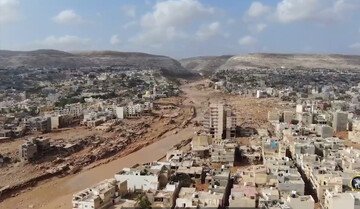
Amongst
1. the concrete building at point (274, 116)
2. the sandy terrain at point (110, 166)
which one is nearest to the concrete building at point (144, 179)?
the sandy terrain at point (110, 166)

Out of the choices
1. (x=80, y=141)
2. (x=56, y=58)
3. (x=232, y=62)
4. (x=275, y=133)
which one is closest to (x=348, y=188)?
(x=275, y=133)

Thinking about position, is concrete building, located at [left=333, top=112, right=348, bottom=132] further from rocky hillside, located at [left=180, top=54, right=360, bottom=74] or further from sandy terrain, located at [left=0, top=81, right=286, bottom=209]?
rocky hillside, located at [left=180, top=54, right=360, bottom=74]

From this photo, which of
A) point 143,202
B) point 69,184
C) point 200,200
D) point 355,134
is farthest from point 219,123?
point 143,202

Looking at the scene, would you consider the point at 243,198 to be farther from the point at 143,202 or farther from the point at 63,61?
the point at 63,61

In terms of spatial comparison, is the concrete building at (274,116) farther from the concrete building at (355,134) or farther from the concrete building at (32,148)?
the concrete building at (32,148)

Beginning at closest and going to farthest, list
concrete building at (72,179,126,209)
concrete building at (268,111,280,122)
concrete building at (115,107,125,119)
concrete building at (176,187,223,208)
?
concrete building at (176,187,223,208) → concrete building at (72,179,126,209) → concrete building at (268,111,280,122) → concrete building at (115,107,125,119)

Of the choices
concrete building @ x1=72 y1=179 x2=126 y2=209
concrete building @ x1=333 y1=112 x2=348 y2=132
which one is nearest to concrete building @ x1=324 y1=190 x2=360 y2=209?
concrete building @ x1=72 y1=179 x2=126 y2=209
